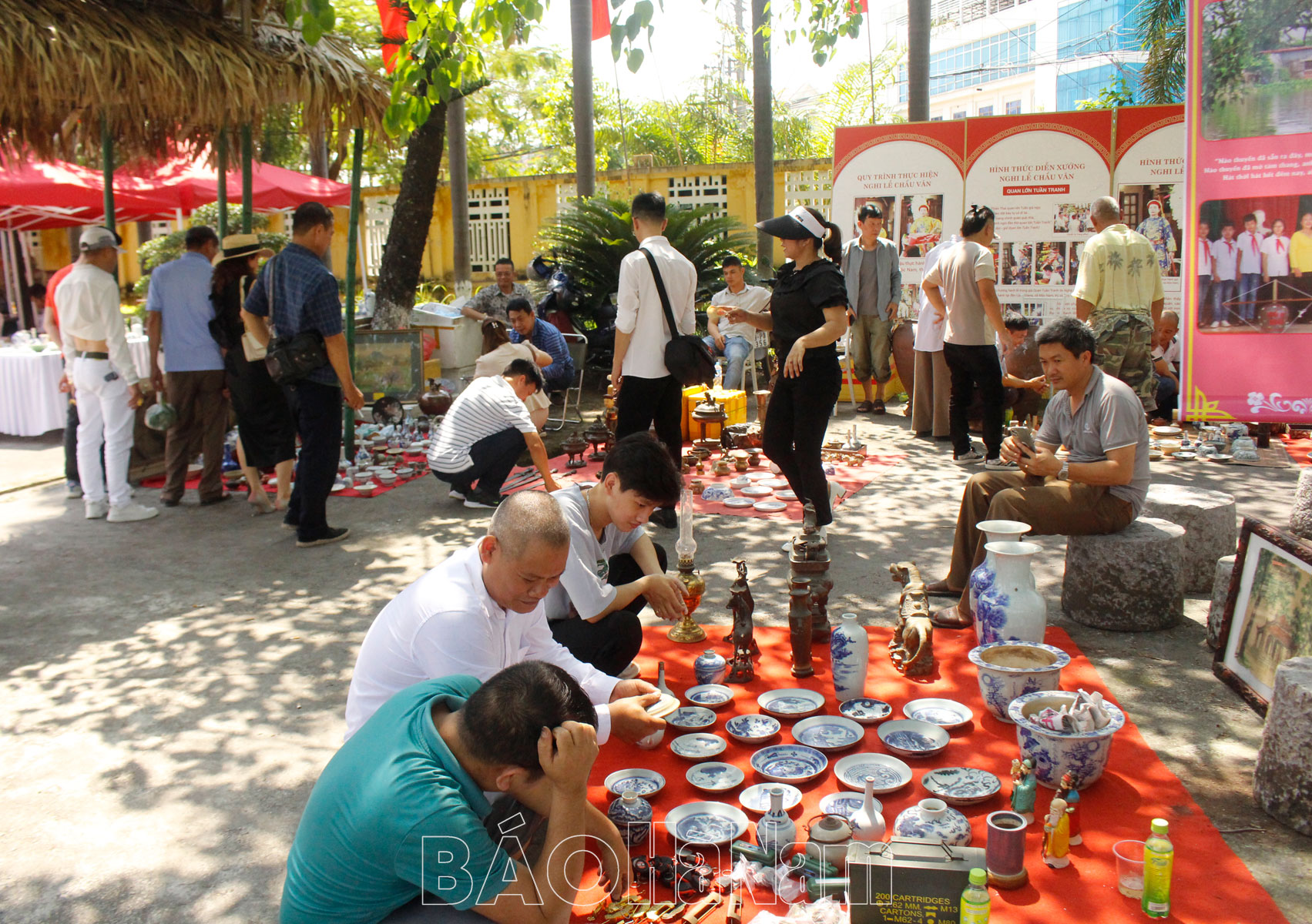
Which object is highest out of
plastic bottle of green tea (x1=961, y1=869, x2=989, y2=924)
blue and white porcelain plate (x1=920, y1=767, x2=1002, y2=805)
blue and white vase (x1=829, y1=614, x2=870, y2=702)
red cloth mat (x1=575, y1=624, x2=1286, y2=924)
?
blue and white vase (x1=829, y1=614, x2=870, y2=702)

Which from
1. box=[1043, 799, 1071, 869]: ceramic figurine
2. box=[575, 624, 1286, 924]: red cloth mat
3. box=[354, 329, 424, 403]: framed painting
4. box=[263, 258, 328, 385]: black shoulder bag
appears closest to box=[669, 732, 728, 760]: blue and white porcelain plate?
box=[575, 624, 1286, 924]: red cloth mat

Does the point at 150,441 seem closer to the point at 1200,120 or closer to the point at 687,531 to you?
the point at 687,531

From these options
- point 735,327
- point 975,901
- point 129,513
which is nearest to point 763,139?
point 735,327

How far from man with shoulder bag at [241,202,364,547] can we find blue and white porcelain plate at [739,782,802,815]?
3.44 metres

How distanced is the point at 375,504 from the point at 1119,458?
4.49m

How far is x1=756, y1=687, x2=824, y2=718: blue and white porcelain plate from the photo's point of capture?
3.40 metres

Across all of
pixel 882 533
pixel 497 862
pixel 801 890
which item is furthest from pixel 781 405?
pixel 497 862

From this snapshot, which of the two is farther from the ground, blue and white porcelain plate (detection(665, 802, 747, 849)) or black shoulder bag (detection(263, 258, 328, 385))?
black shoulder bag (detection(263, 258, 328, 385))

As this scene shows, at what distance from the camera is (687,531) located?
3979 mm

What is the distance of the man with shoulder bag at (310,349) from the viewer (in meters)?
5.29

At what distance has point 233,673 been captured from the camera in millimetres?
3969

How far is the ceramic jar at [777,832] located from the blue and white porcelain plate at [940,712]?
840mm

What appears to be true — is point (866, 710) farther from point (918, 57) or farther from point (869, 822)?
point (918, 57)

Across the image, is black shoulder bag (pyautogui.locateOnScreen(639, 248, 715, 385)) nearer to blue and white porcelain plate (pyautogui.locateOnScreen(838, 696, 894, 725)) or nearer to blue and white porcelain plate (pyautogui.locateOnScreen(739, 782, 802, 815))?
blue and white porcelain plate (pyautogui.locateOnScreen(838, 696, 894, 725))
